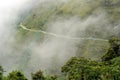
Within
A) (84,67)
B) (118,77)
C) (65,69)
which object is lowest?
(118,77)

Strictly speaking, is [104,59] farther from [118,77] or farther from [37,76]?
[118,77]

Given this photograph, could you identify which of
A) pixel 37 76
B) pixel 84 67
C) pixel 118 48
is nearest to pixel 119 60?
pixel 84 67

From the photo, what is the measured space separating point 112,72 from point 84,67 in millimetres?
12333

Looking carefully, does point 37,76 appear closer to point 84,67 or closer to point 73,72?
point 73,72

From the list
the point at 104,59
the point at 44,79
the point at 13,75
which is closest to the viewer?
the point at 13,75

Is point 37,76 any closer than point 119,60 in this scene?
No

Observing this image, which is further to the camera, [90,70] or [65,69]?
[65,69]

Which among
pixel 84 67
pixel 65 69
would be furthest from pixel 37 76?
pixel 84 67

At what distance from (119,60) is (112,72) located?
18.4 m

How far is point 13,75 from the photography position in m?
113

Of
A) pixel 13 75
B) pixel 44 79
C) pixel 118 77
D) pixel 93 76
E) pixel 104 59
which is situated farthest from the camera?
pixel 104 59

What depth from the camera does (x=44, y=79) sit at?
13912 centimetres

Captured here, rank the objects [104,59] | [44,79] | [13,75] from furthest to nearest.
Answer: [104,59], [44,79], [13,75]

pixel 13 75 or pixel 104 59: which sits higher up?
pixel 104 59
